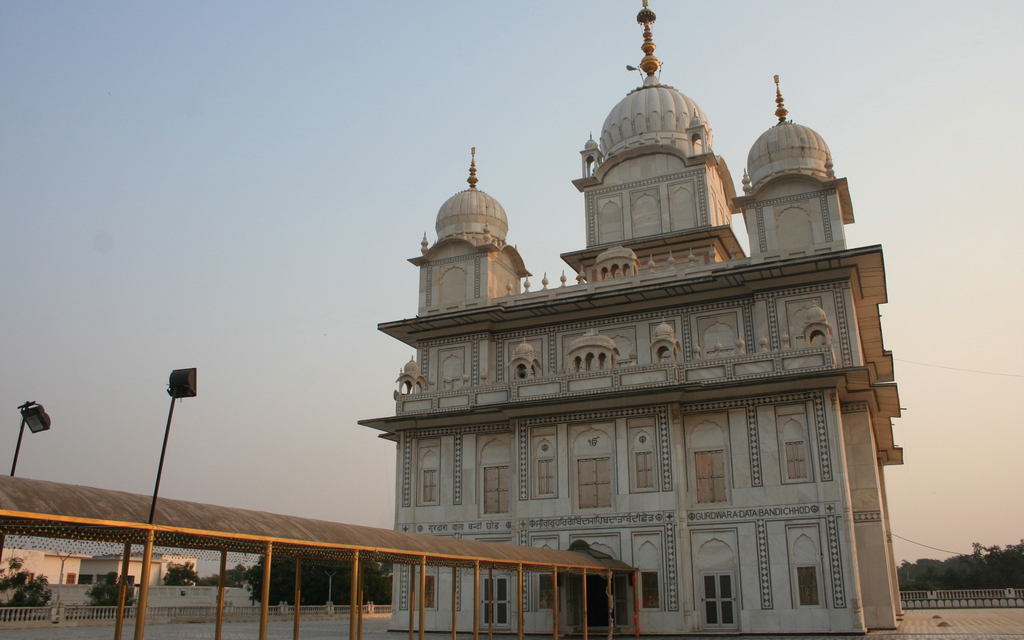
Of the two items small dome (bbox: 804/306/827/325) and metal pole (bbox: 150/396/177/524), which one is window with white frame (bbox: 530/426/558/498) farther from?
metal pole (bbox: 150/396/177/524)

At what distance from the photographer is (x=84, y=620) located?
28.0 meters

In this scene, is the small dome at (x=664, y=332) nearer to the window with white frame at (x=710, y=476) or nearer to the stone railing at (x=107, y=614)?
the window with white frame at (x=710, y=476)

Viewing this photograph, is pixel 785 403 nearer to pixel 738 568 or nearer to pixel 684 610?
pixel 738 568

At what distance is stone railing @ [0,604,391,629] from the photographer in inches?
Result: 1037

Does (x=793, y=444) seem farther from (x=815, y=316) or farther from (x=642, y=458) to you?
(x=642, y=458)

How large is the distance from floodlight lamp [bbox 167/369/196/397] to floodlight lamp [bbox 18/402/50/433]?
10.1 feet

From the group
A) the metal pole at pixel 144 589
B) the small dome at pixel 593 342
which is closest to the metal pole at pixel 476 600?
the metal pole at pixel 144 589

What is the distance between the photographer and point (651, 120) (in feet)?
112

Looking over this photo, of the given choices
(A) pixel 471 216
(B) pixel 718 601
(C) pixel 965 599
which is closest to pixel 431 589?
(B) pixel 718 601

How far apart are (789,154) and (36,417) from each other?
23.1 meters

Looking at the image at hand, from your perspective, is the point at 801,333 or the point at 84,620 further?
the point at 84,620

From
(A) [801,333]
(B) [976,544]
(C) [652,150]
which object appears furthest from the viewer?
(B) [976,544]

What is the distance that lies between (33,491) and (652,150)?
27969 mm

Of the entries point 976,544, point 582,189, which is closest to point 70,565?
point 582,189
